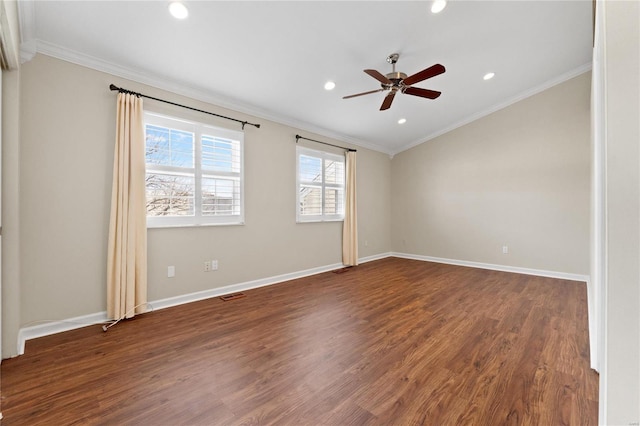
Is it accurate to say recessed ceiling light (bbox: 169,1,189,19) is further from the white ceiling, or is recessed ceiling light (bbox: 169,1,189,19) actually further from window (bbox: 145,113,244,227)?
window (bbox: 145,113,244,227)

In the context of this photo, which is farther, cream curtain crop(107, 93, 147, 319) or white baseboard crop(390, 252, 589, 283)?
white baseboard crop(390, 252, 589, 283)

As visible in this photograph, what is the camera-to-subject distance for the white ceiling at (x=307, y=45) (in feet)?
Answer: 7.38

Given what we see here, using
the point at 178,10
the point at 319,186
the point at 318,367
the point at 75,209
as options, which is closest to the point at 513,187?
the point at 319,186

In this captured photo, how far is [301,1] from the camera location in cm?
224

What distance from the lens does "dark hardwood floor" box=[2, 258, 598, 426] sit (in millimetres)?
1458

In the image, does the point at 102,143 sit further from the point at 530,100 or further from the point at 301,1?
the point at 530,100

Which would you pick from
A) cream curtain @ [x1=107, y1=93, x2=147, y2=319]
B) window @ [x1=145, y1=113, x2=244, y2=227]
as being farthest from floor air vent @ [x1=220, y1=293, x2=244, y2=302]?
window @ [x1=145, y1=113, x2=244, y2=227]

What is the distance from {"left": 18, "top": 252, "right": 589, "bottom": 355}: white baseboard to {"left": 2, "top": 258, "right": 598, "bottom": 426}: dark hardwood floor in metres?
0.10

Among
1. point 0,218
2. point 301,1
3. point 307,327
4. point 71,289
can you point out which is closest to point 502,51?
point 301,1

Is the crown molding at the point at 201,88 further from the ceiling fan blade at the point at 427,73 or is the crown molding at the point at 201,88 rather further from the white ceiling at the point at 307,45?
A: the ceiling fan blade at the point at 427,73

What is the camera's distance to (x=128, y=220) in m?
2.70

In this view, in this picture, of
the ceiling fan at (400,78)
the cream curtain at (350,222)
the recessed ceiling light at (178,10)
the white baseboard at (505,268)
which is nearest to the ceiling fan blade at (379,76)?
the ceiling fan at (400,78)

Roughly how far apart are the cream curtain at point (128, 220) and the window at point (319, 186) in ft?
7.68

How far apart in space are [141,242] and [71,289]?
71cm
